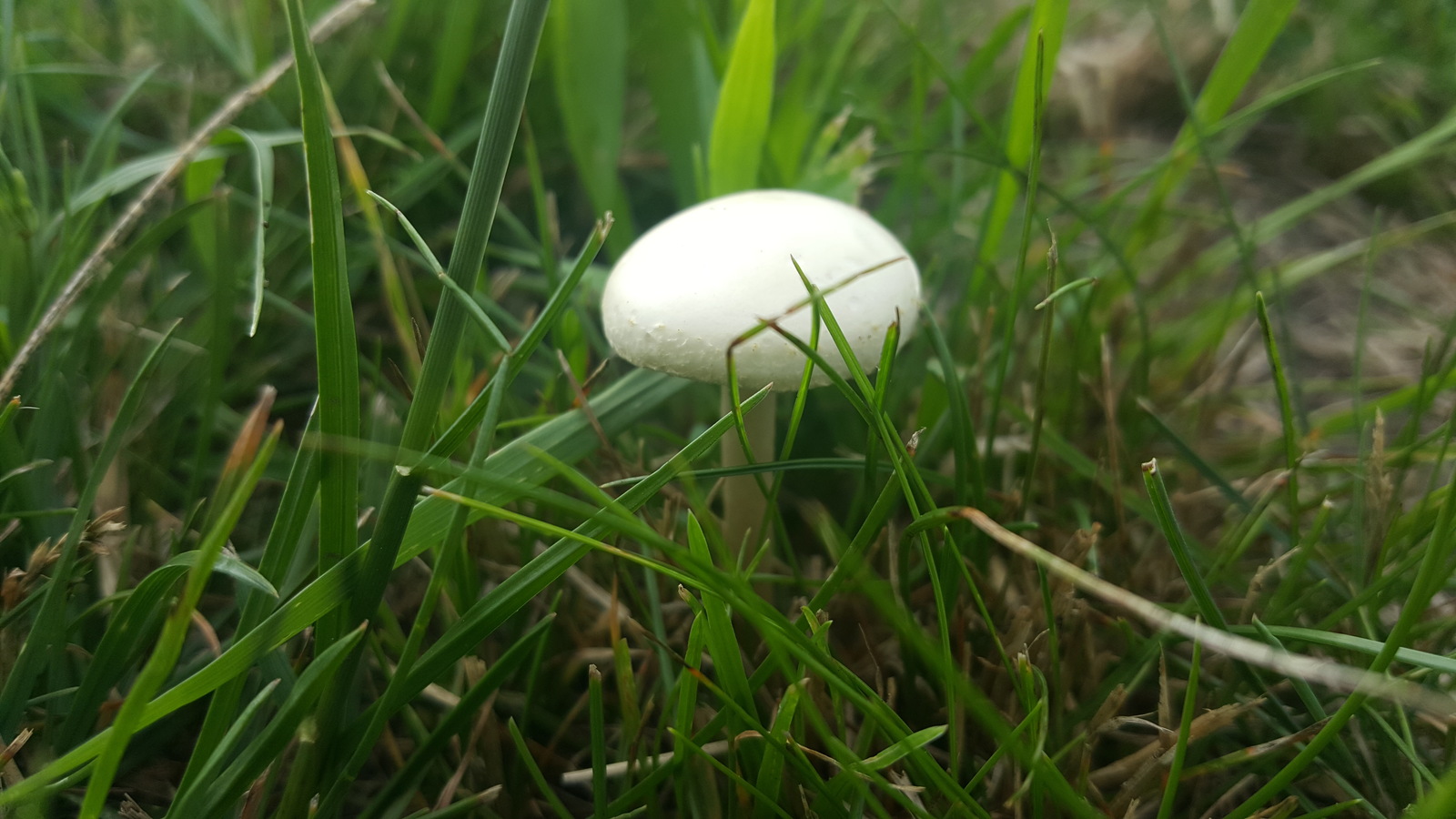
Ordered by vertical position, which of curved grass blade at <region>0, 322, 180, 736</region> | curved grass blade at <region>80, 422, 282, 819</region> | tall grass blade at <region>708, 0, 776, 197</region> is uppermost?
tall grass blade at <region>708, 0, 776, 197</region>

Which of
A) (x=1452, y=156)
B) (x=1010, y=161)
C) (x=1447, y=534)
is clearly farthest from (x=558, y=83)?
(x=1452, y=156)

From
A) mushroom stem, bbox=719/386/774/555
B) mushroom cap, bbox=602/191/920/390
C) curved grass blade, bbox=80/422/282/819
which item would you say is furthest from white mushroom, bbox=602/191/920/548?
curved grass blade, bbox=80/422/282/819

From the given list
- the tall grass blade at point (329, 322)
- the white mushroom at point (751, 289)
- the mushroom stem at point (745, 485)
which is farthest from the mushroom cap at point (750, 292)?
the tall grass blade at point (329, 322)

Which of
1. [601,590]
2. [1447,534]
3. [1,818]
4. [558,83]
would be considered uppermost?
[558,83]

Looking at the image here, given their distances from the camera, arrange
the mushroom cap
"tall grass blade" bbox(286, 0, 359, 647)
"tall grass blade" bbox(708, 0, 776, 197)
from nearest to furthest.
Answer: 1. "tall grass blade" bbox(286, 0, 359, 647)
2. the mushroom cap
3. "tall grass blade" bbox(708, 0, 776, 197)

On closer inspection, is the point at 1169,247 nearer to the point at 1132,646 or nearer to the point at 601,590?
the point at 1132,646

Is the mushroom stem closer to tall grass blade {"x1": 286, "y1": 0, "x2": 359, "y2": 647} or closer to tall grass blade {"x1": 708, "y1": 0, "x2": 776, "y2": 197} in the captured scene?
tall grass blade {"x1": 708, "y1": 0, "x2": 776, "y2": 197}

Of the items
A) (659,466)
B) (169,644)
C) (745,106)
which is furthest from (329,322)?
(745,106)
